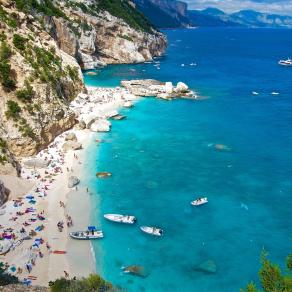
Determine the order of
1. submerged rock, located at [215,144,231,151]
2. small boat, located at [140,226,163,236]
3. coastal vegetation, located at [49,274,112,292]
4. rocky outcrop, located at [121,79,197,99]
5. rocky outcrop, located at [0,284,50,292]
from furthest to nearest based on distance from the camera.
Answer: rocky outcrop, located at [121,79,197,99] < submerged rock, located at [215,144,231,151] < small boat, located at [140,226,163,236] < coastal vegetation, located at [49,274,112,292] < rocky outcrop, located at [0,284,50,292]

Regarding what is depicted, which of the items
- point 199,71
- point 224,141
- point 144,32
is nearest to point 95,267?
point 224,141

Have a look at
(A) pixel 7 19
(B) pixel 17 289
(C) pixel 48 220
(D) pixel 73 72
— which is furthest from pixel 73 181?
(D) pixel 73 72

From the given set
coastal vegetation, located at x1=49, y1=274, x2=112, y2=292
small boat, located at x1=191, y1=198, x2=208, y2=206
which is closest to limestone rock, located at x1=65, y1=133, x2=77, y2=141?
small boat, located at x1=191, y1=198, x2=208, y2=206

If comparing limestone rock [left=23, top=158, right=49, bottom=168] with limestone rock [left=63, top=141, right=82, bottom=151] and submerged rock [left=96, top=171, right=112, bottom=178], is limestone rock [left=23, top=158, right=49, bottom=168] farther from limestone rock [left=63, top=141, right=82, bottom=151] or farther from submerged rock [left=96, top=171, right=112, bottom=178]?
submerged rock [left=96, top=171, right=112, bottom=178]


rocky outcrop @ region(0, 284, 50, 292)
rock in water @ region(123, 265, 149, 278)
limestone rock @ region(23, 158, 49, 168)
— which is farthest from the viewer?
limestone rock @ region(23, 158, 49, 168)

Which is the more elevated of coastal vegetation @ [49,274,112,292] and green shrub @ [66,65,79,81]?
green shrub @ [66,65,79,81]

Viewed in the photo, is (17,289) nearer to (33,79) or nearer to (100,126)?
(33,79)

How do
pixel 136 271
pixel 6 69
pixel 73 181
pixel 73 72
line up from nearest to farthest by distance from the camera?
pixel 136 271 → pixel 73 181 → pixel 6 69 → pixel 73 72
